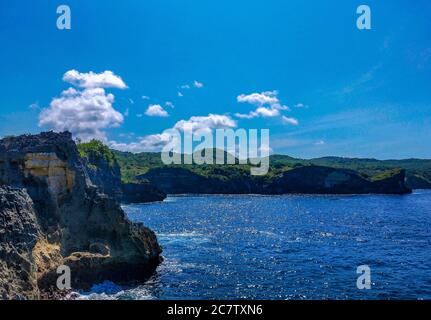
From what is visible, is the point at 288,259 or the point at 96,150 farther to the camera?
the point at 96,150

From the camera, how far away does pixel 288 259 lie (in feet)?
194

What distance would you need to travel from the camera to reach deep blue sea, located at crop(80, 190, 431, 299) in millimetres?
42844

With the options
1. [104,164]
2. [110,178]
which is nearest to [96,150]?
[104,164]

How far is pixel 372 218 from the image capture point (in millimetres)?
110375

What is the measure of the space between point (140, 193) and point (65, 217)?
485 ft

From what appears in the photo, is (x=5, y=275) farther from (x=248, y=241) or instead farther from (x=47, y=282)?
(x=248, y=241)

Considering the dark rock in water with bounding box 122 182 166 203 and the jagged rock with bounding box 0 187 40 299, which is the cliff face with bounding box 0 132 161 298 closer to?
the jagged rock with bounding box 0 187 40 299

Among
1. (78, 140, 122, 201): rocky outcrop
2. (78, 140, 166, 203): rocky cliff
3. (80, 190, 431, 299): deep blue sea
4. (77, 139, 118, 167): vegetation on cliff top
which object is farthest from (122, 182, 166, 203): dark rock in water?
(80, 190, 431, 299): deep blue sea

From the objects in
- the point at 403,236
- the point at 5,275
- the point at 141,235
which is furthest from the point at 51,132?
the point at 403,236

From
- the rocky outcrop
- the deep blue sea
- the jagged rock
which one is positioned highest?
the rocky outcrop

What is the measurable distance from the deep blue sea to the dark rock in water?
82.9 meters

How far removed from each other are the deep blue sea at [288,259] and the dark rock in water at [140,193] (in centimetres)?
8288

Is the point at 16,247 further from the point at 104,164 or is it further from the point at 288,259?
the point at 104,164
